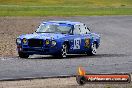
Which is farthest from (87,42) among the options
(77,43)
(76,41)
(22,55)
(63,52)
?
(22,55)

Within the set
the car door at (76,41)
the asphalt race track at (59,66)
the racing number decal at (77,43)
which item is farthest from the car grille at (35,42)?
the racing number decal at (77,43)

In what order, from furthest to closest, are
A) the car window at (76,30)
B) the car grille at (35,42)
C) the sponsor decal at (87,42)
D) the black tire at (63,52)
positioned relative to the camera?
the sponsor decal at (87,42) < the car window at (76,30) < the black tire at (63,52) < the car grille at (35,42)

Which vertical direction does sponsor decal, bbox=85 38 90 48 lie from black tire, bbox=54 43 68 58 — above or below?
below

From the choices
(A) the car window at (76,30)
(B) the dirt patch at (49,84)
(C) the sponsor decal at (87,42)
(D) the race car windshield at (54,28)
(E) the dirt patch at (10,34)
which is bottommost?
(E) the dirt patch at (10,34)

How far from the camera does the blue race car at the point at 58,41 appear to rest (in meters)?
21.6

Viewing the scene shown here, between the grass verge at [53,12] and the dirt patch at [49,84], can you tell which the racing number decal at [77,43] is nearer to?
the dirt patch at [49,84]

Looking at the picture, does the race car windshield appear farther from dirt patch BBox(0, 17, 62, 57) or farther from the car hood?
dirt patch BBox(0, 17, 62, 57)

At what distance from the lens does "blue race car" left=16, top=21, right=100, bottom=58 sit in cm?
2162

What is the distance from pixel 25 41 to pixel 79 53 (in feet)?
9.17

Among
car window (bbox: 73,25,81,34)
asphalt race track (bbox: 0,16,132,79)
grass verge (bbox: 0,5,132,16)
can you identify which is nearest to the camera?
asphalt race track (bbox: 0,16,132,79)

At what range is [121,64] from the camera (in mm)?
19656

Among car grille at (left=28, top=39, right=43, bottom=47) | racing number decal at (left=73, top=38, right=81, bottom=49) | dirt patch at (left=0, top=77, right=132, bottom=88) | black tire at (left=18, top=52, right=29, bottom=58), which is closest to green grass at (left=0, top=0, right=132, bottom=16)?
racing number decal at (left=73, top=38, right=81, bottom=49)

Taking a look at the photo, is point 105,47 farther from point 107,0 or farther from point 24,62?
point 107,0

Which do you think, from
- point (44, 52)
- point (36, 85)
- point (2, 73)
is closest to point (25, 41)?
point (44, 52)
